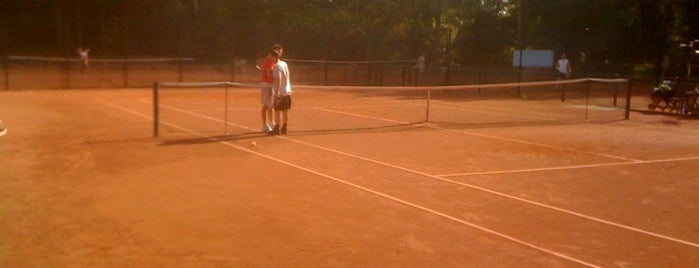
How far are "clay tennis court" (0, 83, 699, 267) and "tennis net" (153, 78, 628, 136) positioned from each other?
44 cm

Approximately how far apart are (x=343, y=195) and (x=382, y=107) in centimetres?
1502

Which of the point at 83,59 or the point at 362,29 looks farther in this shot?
the point at 362,29

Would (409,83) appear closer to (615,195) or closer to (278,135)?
(278,135)

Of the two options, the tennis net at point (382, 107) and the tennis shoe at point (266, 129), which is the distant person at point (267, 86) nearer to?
the tennis shoe at point (266, 129)

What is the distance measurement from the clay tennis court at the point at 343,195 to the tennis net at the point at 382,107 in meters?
0.44

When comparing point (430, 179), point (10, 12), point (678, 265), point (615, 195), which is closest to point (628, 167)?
point (615, 195)

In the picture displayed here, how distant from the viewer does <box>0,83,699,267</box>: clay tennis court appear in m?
7.87

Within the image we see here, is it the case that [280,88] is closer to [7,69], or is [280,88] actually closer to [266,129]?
[266,129]

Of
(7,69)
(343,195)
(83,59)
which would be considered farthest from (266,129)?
(83,59)

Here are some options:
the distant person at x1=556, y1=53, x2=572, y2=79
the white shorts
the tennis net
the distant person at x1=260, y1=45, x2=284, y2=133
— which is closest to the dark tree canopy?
the distant person at x1=556, y1=53, x2=572, y2=79

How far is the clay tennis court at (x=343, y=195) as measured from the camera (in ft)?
25.8

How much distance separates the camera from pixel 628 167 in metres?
13.8

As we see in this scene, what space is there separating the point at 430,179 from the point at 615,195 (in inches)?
95.8

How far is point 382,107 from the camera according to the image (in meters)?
25.6
